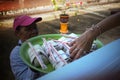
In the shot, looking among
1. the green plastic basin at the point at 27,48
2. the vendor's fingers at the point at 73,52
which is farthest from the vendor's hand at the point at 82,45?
the green plastic basin at the point at 27,48

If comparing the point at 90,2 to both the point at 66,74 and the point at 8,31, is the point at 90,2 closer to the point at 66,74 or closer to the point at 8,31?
the point at 8,31

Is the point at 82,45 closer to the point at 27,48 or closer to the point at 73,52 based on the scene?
the point at 73,52

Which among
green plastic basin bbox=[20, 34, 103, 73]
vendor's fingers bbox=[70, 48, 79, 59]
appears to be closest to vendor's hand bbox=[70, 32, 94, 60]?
vendor's fingers bbox=[70, 48, 79, 59]

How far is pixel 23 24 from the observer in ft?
9.56

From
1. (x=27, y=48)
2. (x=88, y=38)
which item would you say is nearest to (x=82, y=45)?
(x=88, y=38)

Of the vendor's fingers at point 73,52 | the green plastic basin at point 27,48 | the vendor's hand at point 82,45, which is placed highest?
the vendor's hand at point 82,45

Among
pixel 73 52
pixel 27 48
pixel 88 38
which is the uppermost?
pixel 88 38

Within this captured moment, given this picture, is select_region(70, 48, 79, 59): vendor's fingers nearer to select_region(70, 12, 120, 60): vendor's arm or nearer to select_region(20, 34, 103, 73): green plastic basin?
select_region(70, 12, 120, 60): vendor's arm

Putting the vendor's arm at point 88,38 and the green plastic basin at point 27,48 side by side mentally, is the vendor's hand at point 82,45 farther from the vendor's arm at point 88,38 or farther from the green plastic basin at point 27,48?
the green plastic basin at point 27,48

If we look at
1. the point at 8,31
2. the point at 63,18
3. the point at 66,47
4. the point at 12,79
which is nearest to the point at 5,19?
the point at 8,31

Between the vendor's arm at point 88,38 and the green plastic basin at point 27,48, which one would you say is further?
the green plastic basin at point 27,48

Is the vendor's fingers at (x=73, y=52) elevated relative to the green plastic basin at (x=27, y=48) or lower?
elevated

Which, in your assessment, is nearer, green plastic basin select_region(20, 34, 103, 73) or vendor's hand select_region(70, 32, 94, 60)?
vendor's hand select_region(70, 32, 94, 60)

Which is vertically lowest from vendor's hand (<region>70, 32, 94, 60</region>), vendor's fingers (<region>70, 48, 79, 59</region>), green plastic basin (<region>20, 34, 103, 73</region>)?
green plastic basin (<region>20, 34, 103, 73</region>)
